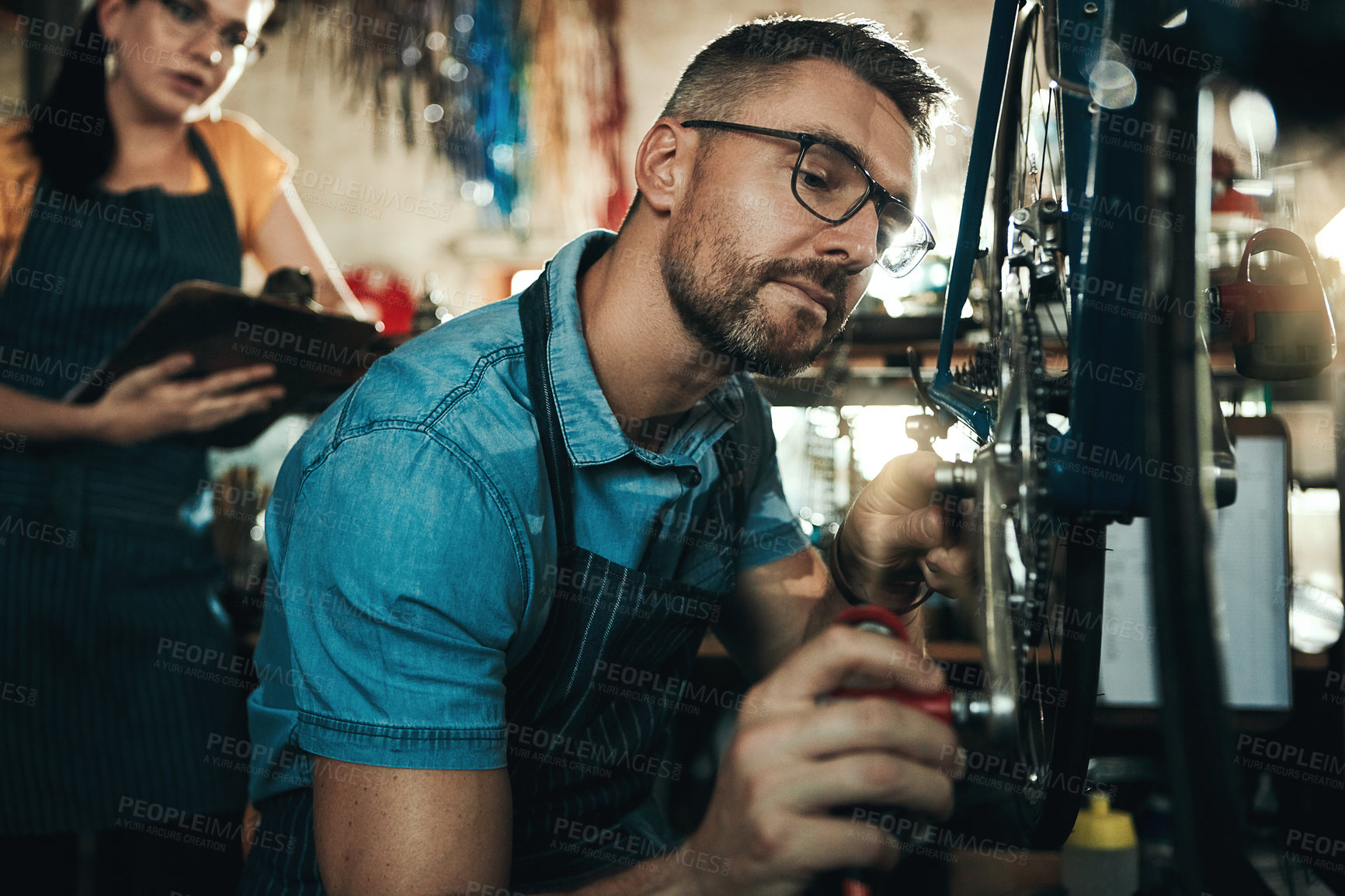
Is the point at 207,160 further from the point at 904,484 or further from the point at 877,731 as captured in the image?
the point at 877,731

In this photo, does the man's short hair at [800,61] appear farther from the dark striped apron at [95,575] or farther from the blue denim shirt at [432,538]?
the dark striped apron at [95,575]

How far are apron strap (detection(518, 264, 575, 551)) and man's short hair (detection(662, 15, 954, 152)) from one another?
0.34m

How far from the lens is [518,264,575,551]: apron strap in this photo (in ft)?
2.77

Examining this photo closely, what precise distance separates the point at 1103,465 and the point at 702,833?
0.34 metres

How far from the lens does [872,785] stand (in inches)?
17.9

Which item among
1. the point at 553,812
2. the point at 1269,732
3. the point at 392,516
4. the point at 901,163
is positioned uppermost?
the point at 901,163

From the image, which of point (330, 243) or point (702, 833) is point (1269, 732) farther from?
point (330, 243)

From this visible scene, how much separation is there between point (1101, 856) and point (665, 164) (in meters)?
1.29

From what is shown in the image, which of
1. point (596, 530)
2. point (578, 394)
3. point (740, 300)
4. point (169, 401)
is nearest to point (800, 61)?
point (740, 300)

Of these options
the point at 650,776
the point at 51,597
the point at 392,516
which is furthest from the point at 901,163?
the point at 51,597

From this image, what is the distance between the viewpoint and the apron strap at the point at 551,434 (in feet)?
2.77

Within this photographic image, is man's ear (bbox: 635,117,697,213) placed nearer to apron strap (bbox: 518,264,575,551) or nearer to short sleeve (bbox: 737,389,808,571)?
apron strap (bbox: 518,264,575,551)

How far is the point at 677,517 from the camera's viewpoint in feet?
3.25

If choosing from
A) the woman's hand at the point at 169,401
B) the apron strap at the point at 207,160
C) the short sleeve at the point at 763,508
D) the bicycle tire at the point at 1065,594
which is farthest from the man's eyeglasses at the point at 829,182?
the apron strap at the point at 207,160
